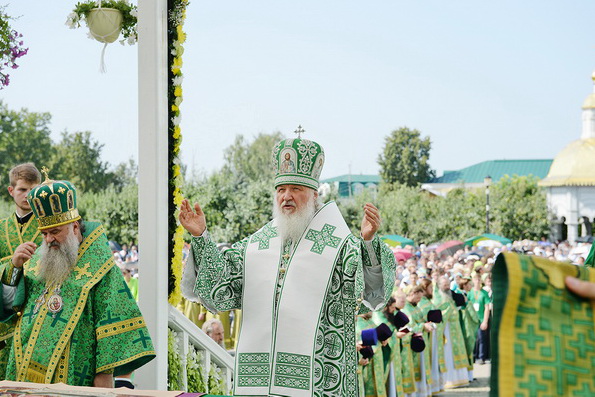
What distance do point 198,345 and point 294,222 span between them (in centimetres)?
228

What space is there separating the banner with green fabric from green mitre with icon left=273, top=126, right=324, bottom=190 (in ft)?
9.20

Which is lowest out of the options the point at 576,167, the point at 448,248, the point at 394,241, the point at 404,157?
the point at 448,248

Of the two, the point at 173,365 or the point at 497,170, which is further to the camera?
the point at 497,170

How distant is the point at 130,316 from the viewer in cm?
432

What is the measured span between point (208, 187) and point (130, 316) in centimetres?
4221

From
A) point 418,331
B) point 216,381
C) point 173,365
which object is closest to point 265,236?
point 173,365

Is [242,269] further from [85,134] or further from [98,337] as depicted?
[85,134]

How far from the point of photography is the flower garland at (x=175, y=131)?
5.88 m

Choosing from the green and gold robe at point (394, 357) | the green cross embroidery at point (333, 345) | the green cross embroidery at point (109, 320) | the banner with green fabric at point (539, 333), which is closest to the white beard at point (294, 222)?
the green cross embroidery at point (333, 345)

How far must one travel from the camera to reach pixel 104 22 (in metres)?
5.79

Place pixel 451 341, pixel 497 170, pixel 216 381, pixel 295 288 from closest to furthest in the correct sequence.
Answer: pixel 295 288 < pixel 216 381 < pixel 451 341 < pixel 497 170

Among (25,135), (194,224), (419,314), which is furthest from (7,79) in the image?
(25,135)

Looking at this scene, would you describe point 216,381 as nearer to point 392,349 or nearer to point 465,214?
point 392,349

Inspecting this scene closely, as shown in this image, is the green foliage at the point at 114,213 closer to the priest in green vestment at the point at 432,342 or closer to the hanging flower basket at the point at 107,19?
the priest in green vestment at the point at 432,342
